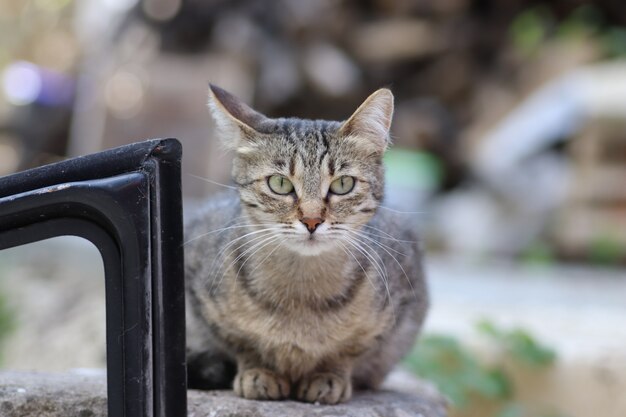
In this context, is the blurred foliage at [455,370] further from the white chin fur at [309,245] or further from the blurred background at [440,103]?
the blurred background at [440,103]

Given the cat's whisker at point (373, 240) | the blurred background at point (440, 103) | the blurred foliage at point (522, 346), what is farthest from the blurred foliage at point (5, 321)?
the cat's whisker at point (373, 240)

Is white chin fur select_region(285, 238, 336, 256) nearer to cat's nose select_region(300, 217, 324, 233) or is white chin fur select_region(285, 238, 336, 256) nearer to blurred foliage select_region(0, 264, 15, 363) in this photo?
cat's nose select_region(300, 217, 324, 233)

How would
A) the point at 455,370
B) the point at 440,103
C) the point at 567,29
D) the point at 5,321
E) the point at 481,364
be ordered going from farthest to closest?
the point at 440,103 < the point at 567,29 < the point at 5,321 < the point at 481,364 < the point at 455,370

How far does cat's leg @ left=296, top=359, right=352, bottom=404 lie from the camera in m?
2.38

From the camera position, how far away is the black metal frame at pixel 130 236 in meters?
1.80

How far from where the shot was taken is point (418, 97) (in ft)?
29.8

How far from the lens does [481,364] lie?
4.14 metres

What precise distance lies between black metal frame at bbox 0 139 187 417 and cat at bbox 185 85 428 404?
51 centimetres

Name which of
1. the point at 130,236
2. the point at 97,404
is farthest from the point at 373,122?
the point at 97,404

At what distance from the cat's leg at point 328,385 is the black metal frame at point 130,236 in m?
0.60

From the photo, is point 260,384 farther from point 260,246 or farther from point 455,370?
point 455,370

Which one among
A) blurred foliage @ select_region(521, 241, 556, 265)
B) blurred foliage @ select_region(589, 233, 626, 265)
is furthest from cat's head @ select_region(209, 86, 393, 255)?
blurred foliage @ select_region(589, 233, 626, 265)

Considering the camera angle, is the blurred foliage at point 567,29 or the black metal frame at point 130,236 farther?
the blurred foliage at point 567,29

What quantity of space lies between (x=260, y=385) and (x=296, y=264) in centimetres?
36
